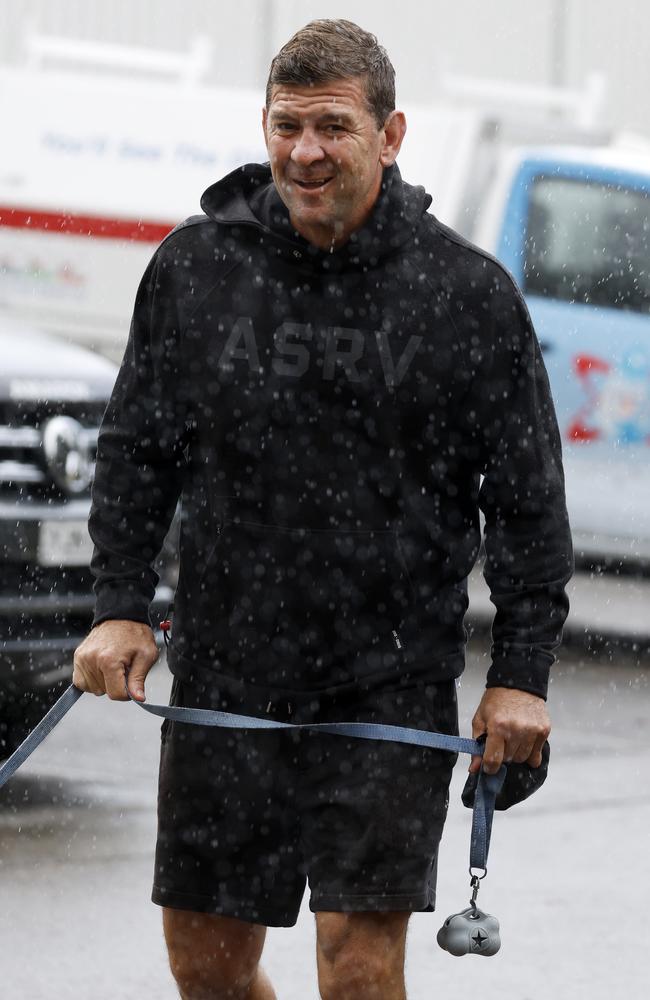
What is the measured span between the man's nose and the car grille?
3031 mm

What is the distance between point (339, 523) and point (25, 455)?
3.00 m

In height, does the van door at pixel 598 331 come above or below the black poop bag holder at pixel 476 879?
below

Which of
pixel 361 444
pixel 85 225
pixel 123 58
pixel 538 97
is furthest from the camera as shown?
pixel 538 97

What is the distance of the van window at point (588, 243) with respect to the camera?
9.27 meters

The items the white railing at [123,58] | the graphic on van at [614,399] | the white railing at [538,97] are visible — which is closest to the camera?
the graphic on van at [614,399]

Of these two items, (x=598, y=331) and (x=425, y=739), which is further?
(x=598, y=331)

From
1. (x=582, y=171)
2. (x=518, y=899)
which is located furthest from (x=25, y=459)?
(x=582, y=171)

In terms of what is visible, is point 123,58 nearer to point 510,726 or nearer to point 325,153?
point 325,153

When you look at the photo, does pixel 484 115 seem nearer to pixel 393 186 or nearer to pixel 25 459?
pixel 25 459

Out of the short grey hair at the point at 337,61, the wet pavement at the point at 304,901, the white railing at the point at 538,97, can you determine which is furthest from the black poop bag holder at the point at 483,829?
the white railing at the point at 538,97

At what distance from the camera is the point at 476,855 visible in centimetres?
337

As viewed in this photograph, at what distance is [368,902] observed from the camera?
3285 millimetres

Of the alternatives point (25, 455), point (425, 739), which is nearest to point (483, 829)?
point (425, 739)

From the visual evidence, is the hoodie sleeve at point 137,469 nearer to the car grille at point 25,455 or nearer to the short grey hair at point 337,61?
the short grey hair at point 337,61
